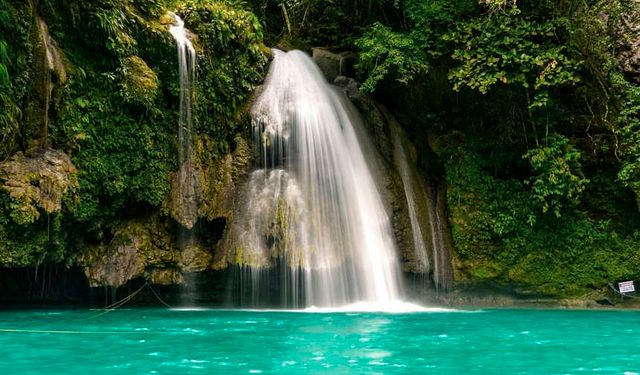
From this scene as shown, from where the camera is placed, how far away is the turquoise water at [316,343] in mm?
5754

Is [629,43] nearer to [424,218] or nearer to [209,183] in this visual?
[424,218]

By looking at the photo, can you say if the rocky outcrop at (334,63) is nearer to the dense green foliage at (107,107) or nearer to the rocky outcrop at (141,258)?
the dense green foliage at (107,107)

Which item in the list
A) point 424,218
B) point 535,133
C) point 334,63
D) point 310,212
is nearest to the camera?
point 310,212

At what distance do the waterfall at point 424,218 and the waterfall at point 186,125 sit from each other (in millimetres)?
5190

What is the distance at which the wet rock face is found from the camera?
370 inches

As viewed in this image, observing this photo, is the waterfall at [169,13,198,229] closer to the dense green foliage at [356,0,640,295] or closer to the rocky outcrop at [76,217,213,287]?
the rocky outcrop at [76,217,213,287]

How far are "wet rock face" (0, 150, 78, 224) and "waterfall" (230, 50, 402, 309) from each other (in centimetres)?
336

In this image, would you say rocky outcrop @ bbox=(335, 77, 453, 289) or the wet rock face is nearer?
the wet rock face

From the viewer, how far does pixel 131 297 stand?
1184cm

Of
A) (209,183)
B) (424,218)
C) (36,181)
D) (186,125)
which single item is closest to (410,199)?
(424,218)

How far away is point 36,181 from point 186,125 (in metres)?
3.36

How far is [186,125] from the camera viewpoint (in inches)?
474

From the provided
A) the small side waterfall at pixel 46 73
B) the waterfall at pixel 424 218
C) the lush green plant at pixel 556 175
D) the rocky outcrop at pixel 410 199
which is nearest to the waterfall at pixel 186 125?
the small side waterfall at pixel 46 73

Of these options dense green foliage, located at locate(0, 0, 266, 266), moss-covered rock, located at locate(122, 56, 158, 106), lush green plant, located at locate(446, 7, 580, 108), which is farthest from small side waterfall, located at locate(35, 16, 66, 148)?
lush green plant, located at locate(446, 7, 580, 108)
